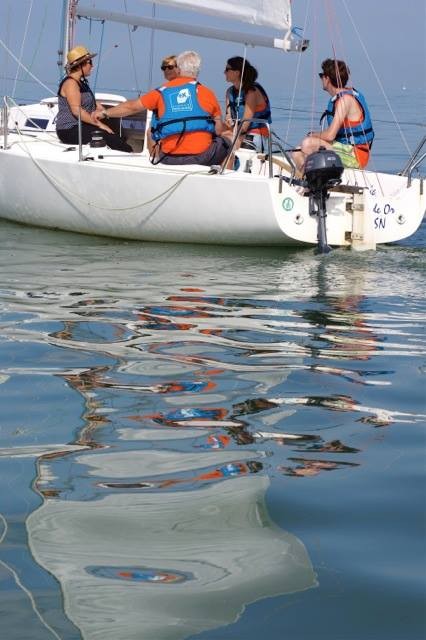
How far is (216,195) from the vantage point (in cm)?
832

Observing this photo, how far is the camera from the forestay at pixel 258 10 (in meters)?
9.52

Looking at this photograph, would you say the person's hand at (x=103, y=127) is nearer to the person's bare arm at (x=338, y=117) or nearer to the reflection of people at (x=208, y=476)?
the person's bare arm at (x=338, y=117)

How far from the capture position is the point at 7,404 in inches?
168

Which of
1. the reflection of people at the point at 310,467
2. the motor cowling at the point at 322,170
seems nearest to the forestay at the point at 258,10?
the motor cowling at the point at 322,170

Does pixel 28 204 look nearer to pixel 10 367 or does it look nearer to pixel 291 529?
pixel 10 367

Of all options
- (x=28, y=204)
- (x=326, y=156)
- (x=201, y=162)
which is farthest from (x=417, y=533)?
(x=28, y=204)

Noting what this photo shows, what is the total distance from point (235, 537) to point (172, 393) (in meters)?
1.55

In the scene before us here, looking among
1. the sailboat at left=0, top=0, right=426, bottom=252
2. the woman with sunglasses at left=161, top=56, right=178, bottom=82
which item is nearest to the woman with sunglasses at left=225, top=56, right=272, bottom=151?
the sailboat at left=0, top=0, right=426, bottom=252

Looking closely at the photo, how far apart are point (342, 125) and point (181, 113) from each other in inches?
52.4

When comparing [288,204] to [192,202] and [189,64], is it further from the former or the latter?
[189,64]

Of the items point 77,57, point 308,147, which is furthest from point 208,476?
point 77,57

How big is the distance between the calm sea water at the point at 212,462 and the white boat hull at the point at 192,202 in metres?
1.40

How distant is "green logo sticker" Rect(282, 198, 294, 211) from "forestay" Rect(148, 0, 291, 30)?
2.07 meters

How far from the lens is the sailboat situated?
8156 mm
